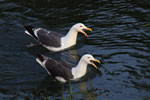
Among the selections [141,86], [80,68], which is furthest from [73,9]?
[141,86]

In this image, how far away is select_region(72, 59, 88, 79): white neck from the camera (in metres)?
9.63

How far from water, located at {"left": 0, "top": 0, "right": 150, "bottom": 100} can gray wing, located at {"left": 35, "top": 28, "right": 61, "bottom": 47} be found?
0.32 m

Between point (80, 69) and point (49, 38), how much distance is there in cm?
247

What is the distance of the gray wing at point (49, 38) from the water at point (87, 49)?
0.32 meters

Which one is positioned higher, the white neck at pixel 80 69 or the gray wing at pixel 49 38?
the gray wing at pixel 49 38

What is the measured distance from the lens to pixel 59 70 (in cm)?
972

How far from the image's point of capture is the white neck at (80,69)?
9634 mm

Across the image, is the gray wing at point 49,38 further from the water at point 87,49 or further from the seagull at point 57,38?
the water at point 87,49

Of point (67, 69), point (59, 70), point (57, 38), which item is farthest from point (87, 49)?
point (59, 70)

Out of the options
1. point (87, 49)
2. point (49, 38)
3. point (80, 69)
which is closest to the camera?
point (80, 69)

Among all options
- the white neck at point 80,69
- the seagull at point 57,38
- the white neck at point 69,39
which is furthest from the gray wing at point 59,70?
the white neck at point 69,39

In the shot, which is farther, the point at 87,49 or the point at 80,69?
the point at 87,49

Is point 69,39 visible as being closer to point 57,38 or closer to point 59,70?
point 57,38

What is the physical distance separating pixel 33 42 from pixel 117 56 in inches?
133
